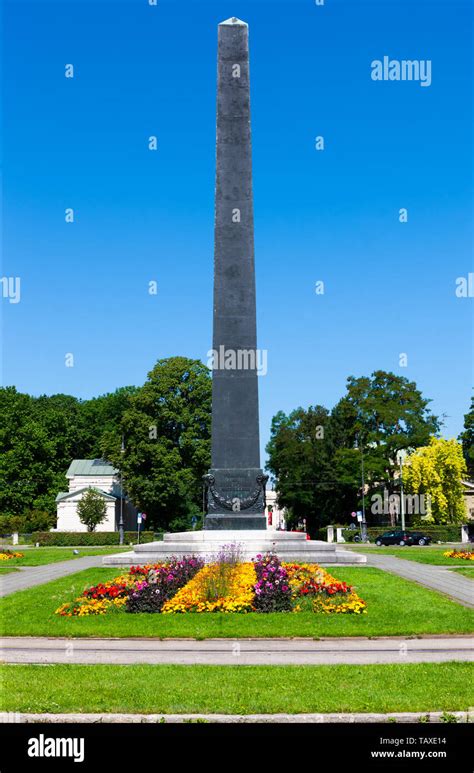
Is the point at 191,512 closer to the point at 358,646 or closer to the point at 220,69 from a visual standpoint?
the point at 220,69

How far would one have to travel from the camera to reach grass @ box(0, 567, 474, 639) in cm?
1427

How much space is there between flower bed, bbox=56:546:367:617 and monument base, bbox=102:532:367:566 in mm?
4257

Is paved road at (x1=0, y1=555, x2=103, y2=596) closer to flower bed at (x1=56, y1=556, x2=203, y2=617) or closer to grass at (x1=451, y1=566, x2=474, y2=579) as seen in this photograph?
flower bed at (x1=56, y1=556, x2=203, y2=617)

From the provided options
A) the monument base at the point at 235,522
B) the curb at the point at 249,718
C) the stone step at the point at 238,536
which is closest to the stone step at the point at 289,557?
the stone step at the point at 238,536

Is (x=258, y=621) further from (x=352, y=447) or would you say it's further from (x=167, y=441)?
(x=352, y=447)

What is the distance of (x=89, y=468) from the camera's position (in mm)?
84938

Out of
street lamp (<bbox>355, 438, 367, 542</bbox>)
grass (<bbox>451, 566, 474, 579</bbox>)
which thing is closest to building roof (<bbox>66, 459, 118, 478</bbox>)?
street lamp (<bbox>355, 438, 367, 542</bbox>)

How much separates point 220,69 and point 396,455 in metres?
51.8

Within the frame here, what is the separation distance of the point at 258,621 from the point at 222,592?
1.97 m

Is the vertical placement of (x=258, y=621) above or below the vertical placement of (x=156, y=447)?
below

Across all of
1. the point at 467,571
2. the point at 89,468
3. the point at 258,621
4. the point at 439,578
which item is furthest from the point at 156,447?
the point at 258,621

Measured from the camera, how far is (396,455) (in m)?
74.4

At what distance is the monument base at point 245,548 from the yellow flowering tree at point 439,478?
150 feet
